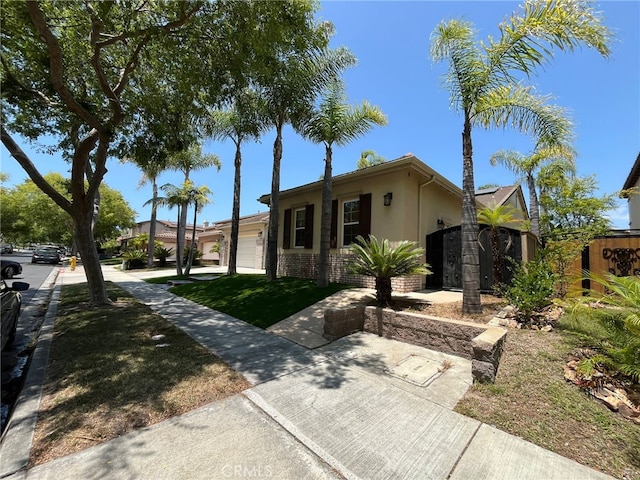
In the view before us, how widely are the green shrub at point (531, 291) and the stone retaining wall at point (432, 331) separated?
1.31 m

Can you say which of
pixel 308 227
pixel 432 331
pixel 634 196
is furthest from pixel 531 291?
pixel 634 196

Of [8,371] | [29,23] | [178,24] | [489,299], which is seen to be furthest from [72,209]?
[489,299]

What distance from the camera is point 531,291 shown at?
5289 mm

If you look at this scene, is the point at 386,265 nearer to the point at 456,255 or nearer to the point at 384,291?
the point at 384,291

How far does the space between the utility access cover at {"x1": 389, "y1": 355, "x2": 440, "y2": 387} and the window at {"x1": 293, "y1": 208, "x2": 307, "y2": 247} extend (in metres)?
8.23

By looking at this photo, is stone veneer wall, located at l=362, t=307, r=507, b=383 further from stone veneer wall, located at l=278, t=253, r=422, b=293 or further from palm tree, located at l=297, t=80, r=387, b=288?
palm tree, located at l=297, t=80, r=387, b=288

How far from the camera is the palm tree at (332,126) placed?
850cm

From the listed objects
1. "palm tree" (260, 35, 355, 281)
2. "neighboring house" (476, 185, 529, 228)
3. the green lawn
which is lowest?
the green lawn

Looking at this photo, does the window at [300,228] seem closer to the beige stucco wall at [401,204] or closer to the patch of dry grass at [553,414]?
the beige stucco wall at [401,204]

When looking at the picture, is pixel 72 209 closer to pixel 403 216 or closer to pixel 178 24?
pixel 178 24

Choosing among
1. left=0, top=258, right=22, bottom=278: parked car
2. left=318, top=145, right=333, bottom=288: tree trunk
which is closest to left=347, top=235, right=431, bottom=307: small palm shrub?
left=318, top=145, right=333, bottom=288: tree trunk

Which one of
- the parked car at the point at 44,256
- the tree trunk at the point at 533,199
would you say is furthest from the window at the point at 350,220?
the parked car at the point at 44,256

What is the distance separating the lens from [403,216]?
8750mm

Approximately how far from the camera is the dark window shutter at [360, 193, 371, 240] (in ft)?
31.4
